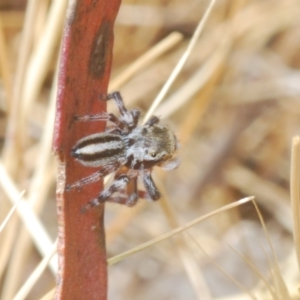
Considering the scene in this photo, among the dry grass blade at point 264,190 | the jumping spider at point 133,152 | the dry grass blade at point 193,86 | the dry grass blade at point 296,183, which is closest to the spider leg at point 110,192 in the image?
the jumping spider at point 133,152

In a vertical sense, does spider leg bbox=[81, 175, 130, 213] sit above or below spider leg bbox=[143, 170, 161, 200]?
above

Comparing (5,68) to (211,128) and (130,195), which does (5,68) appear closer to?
(130,195)

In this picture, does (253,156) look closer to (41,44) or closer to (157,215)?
(157,215)

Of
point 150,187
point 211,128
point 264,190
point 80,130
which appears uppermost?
point 80,130

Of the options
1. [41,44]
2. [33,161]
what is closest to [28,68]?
[41,44]

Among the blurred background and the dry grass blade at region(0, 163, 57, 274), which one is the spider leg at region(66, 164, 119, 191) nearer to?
the dry grass blade at region(0, 163, 57, 274)

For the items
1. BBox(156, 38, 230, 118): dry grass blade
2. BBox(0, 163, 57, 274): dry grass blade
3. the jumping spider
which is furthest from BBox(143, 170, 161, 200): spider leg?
BBox(156, 38, 230, 118): dry grass blade

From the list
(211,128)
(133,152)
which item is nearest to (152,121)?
(133,152)
